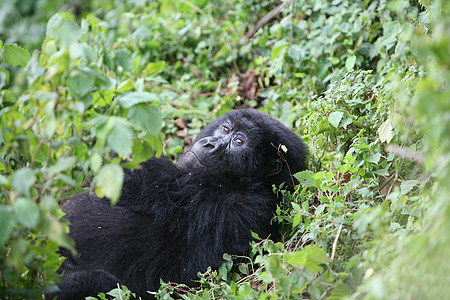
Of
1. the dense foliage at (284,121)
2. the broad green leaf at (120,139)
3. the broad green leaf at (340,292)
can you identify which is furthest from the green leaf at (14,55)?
the broad green leaf at (340,292)

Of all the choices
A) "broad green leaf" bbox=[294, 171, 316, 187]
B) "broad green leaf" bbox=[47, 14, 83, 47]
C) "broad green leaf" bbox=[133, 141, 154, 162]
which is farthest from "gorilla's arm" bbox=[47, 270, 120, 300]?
"broad green leaf" bbox=[47, 14, 83, 47]

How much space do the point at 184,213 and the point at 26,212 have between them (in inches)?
69.9

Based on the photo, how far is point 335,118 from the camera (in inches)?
134

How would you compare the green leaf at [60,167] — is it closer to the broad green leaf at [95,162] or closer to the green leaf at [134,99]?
the broad green leaf at [95,162]

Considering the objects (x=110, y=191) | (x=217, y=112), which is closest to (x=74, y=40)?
(x=110, y=191)

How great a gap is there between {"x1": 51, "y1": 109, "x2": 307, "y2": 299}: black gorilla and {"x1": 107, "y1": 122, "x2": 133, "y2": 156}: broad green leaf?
4.97 feet

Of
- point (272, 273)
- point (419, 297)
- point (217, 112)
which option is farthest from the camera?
point (217, 112)

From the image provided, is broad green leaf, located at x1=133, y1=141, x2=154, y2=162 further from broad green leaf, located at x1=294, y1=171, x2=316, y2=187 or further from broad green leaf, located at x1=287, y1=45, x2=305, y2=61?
broad green leaf, located at x1=287, y1=45, x2=305, y2=61

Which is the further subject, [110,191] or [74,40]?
[74,40]

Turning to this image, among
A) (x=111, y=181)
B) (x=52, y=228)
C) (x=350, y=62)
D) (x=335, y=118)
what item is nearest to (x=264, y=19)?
(x=350, y=62)

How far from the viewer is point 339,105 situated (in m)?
3.63

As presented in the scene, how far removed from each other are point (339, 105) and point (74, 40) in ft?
7.01

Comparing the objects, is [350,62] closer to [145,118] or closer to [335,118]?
[335,118]

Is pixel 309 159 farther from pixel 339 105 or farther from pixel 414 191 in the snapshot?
pixel 414 191
